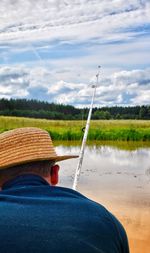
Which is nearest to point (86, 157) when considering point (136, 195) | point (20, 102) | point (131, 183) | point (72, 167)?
point (72, 167)

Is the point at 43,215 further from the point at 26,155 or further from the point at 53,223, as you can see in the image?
the point at 26,155

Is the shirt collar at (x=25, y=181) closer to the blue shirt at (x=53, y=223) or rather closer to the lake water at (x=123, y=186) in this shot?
the blue shirt at (x=53, y=223)

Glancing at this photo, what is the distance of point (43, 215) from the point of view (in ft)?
6.17

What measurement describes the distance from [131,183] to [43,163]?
12.8 metres

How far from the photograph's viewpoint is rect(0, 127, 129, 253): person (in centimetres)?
184

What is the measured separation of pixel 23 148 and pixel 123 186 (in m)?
12.2

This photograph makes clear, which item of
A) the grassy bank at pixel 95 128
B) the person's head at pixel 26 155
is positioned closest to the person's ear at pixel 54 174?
the person's head at pixel 26 155

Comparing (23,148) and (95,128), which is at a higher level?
(23,148)

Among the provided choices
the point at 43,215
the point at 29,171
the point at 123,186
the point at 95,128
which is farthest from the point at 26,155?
the point at 95,128

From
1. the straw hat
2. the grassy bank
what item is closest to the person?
the straw hat

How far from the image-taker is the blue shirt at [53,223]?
72.2 inches

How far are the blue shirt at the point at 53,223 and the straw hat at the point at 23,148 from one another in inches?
4.7

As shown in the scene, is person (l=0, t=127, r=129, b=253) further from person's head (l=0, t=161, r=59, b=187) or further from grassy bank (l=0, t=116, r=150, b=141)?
grassy bank (l=0, t=116, r=150, b=141)

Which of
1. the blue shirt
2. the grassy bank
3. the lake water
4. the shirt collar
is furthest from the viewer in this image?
the grassy bank
